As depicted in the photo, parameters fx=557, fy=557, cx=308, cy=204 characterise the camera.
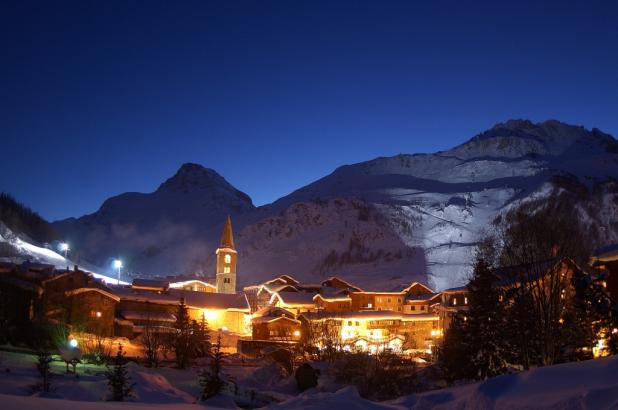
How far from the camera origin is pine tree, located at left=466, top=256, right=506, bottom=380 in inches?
1006

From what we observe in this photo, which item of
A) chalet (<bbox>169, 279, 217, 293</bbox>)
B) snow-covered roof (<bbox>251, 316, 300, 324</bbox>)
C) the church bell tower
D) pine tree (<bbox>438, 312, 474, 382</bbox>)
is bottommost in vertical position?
pine tree (<bbox>438, 312, 474, 382</bbox>)

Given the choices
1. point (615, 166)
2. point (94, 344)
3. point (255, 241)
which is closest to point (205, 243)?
point (255, 241)

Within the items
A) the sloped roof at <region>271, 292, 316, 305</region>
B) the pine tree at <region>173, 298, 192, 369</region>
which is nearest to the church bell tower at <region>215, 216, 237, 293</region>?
the sloped roof at <region>271, 292, 316, 305</region>

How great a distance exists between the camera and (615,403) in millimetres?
7625

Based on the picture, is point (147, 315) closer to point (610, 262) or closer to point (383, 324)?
point (383, 324)

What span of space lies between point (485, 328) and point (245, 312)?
39459 mm

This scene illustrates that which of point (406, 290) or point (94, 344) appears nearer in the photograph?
point (94, 344)

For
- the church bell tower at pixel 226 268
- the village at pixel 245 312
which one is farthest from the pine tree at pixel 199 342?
the church bell tower at pixel 226 268

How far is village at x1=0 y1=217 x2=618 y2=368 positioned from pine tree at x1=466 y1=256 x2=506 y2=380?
130 centimetres

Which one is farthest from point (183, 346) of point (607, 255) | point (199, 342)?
point (607, 255)

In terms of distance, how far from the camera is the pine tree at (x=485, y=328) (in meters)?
25.6

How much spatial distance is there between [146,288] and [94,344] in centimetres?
2309

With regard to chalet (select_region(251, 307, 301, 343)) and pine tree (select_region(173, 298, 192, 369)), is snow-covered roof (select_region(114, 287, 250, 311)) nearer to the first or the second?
chalet (select_region(251, 307, 301, 343))

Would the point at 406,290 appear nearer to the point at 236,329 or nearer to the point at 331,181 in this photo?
the point at 236,329
